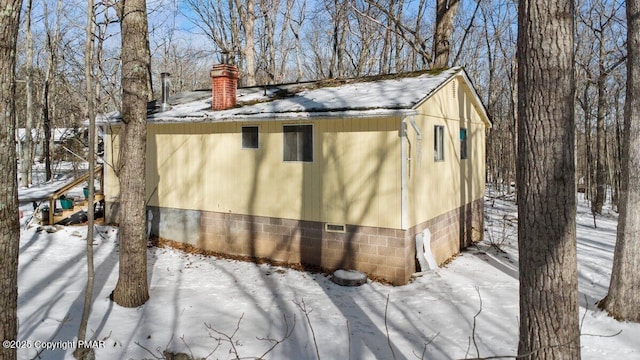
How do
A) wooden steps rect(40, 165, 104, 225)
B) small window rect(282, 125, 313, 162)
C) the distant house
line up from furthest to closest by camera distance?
wooden steps rect(40, 165, 104, 225) < small window rect(282, 125, 313, 162) < the distant house

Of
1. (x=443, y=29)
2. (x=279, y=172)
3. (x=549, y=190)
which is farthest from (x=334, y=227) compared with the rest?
(x=443, y=29)

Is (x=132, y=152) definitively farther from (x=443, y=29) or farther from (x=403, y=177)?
(x=443, y=29)

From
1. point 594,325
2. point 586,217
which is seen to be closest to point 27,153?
point 594,325

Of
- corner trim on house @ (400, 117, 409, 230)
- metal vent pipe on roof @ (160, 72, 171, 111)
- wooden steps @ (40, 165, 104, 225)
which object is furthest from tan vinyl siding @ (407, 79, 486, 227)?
wooden steps @ (40, 165, 104, 225)

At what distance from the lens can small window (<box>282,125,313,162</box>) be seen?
9398mm

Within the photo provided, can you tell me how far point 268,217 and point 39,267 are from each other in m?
4.70

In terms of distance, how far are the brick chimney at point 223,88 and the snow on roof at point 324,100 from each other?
0.83ft

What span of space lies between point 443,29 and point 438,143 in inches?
279

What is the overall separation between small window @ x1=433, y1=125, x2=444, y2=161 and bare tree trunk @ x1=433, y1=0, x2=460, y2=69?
5457 millimetres

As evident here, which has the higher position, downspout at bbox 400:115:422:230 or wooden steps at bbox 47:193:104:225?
downspout at bbox 400:115:422:230

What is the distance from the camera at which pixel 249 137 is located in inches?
400

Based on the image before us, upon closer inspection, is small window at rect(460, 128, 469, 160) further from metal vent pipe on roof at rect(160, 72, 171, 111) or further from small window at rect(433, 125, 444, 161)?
metal vent pipe on roof at rect(160, 72, 171, 111)

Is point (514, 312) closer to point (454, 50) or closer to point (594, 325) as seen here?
point (594, 325)

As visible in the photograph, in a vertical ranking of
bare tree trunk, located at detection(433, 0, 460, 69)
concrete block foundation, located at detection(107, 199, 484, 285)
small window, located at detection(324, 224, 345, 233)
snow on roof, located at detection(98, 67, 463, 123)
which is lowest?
concrete block foundation, located at detection(107, 199, 484, 285)
